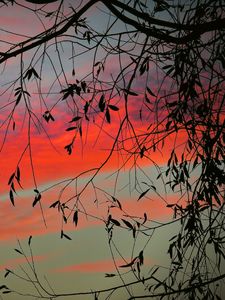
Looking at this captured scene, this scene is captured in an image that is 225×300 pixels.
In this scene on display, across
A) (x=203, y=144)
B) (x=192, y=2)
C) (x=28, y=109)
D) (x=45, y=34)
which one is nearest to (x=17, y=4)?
(x=45, y=34)

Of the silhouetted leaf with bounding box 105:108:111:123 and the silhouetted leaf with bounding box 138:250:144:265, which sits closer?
the silhouetted leaf with bounding box 105:108:111:123

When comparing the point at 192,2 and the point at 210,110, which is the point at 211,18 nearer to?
the point at 192,2

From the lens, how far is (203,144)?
12.5 feet

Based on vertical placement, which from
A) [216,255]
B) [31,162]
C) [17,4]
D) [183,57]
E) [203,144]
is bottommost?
[216,255]

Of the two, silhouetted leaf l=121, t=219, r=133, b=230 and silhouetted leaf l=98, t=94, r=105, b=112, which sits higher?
silhouetted leaf l=98, t=94, r=105, b=112

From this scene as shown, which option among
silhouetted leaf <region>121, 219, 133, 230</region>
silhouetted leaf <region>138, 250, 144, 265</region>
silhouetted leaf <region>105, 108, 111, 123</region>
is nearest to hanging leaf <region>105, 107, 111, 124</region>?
silhouetted leaf <region>105, 108, 111, 123</region>

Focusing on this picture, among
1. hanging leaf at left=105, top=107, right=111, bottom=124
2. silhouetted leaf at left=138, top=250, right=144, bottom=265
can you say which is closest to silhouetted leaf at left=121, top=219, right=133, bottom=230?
silhouetted leaf at left=138, top=250, right=144, bottom=265

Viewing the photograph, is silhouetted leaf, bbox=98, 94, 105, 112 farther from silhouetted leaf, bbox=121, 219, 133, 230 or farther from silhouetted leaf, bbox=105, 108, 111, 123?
silhouetted leaf, bbox=121, 219, 133, 230

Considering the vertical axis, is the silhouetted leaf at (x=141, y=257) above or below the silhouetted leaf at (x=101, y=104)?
below

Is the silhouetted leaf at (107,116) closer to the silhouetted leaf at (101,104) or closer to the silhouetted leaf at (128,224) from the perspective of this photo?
the silhouetted leaf at (101,104)

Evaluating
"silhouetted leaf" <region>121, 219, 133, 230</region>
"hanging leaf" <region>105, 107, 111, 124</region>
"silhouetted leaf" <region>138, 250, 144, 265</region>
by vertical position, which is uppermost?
"hanging leaf" <region>105, 107, 111, 124</region>

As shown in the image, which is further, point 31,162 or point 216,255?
point 216,255

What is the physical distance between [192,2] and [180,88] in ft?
2.27

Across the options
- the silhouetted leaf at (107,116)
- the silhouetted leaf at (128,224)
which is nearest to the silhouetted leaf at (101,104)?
the silhouetted leaf at (107,116)
